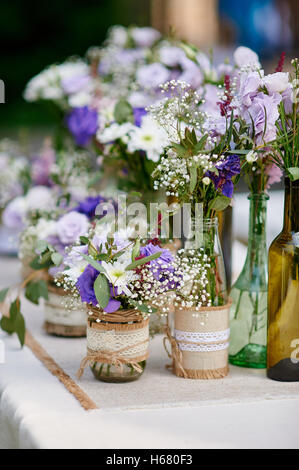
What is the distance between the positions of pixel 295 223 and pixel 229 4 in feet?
14.0

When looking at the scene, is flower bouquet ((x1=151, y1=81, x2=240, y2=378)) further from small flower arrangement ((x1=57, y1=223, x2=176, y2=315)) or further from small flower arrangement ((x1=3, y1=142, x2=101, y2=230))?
small flower arrangement ((x1=3, y1=142, x2=101, y2=230))

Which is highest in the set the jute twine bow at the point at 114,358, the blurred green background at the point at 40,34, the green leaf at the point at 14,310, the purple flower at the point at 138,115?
the blurred green background at the point at 40,34

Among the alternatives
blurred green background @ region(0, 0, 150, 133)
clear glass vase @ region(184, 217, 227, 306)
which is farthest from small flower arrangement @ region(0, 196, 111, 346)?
blurred green background @ region(0, 0, 150, 133)

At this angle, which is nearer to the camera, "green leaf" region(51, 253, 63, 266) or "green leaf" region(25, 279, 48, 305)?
"green leaf" region(51, 253, 63, 266)

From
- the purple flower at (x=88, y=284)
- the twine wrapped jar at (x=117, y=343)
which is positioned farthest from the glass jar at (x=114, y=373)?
the purple flower at (x=88, y=284)

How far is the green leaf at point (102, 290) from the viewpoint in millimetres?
949

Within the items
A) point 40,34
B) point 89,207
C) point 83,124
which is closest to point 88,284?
point 89,207

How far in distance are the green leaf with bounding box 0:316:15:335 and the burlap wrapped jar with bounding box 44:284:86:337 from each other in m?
0.09

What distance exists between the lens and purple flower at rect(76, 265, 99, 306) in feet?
3.20

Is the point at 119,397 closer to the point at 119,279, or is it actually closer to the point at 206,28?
the point at 119,279

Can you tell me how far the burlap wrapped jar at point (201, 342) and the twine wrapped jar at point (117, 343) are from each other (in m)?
0.06

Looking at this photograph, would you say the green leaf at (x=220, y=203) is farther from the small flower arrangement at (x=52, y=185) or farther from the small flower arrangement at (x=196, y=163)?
the small flower arrangement at (x=52, y=185)
